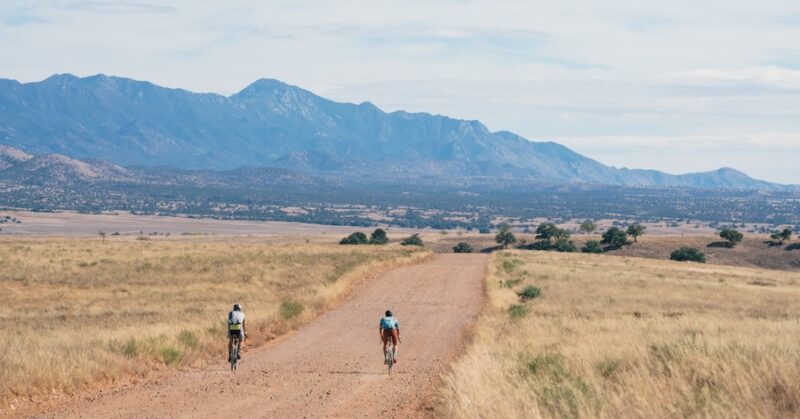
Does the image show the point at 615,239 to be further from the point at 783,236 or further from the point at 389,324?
the point at 389,324

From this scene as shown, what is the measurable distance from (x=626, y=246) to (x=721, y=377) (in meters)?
87.1

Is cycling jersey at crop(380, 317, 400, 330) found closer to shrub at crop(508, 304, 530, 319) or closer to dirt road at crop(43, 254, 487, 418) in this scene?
dirt road at crop(43, 254, 487, 418)

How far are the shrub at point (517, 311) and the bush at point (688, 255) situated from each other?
57.5 m

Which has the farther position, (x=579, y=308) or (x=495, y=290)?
(x=495, y=290)

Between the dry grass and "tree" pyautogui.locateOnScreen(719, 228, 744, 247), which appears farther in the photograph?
"tree" pyautogui.locateOnScreen(719, 228, 744, 247)

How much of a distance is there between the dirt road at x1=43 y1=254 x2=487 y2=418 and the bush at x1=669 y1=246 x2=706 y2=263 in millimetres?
59887

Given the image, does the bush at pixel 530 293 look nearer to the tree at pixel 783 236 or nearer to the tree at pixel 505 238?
the tree at pixel 505 238

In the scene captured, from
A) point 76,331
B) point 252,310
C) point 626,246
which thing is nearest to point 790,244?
point 626,246

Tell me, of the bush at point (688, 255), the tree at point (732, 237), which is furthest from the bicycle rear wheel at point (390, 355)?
the tree at point (732, 237)

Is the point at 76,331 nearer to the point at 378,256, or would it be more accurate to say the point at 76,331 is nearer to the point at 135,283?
the point at 135,283

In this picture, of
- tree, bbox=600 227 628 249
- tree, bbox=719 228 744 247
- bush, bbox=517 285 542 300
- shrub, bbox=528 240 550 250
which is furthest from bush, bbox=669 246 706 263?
bush, bbox=517 285 542 300

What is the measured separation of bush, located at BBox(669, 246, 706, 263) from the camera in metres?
85.1

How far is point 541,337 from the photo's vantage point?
2180cm

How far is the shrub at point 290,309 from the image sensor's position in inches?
1044
